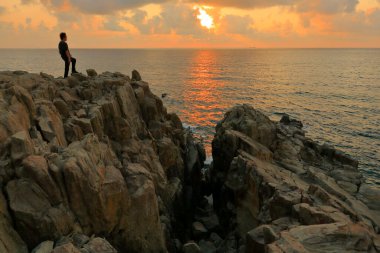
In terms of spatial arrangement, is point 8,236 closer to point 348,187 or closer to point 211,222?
point 211,222

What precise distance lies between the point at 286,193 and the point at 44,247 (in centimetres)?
1513

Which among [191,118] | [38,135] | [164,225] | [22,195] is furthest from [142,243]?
[191,118]

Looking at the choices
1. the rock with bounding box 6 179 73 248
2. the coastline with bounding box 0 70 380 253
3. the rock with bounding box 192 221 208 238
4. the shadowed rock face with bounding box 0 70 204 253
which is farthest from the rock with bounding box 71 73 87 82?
the rock with bounding box 6 179 73 248

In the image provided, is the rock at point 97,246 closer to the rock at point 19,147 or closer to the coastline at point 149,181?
the coastline at point 149,181

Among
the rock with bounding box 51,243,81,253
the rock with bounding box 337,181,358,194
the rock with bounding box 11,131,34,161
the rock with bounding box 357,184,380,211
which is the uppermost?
the rock with bounding box 11,131,34,161

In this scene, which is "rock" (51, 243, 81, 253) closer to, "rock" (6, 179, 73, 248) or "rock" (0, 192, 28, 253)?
"rock" (0, 192, 28, 253)

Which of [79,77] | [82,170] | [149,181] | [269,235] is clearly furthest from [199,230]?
[79,77]

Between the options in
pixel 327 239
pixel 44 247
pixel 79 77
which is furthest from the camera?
pixel 79 77

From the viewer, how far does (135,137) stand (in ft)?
94.4

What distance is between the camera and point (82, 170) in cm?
1777

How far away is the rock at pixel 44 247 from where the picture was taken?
14820 mm

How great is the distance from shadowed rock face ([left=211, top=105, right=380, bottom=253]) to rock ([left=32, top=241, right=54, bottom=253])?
9867mm

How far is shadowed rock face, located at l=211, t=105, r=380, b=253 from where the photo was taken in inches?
642

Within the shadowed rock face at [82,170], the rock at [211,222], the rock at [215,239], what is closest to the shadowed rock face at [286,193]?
the rock at [211,222]
